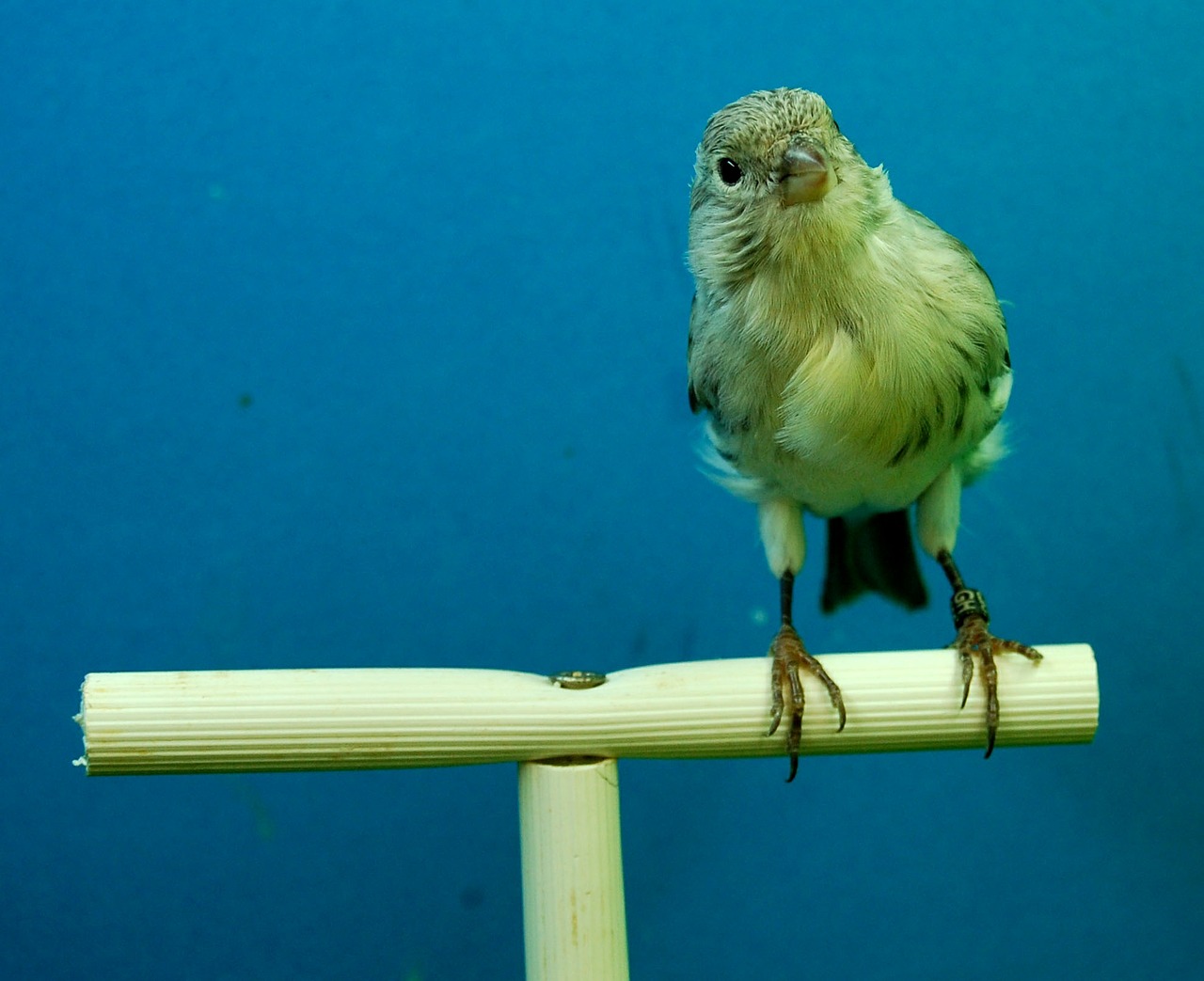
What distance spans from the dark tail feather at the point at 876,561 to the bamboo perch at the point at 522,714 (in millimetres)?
607

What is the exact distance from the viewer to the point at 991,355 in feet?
4.53

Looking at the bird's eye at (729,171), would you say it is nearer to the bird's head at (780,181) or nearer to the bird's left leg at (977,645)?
the bird's head at (780,181)

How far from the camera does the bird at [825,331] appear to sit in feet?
3.97

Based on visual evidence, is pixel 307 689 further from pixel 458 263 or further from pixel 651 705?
pixel 458 263

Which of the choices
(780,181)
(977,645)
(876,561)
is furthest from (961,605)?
(780,181)

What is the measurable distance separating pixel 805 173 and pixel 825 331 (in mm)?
165

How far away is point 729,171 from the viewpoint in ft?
4.17

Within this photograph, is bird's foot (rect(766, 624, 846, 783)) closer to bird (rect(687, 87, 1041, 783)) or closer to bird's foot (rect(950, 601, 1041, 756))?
bird (rect(687, 87, 1041, 783))

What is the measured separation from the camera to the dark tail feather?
68.7 inches

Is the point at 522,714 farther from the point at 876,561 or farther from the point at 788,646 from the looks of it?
the point at 876,561

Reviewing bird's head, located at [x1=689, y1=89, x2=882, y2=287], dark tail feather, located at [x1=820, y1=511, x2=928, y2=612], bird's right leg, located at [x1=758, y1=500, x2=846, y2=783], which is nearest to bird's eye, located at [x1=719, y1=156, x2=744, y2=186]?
bird's head, located at [x1=689, y1=89, x2=882, y2=287]

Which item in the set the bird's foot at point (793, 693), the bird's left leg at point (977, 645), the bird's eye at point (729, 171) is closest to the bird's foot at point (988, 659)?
the bird's left leg at point (977, 645)

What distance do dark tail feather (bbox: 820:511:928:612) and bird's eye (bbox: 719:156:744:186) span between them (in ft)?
2.01

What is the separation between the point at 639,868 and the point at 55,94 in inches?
54.1
